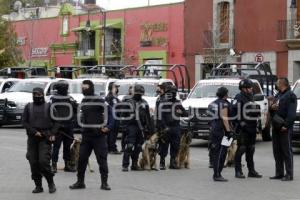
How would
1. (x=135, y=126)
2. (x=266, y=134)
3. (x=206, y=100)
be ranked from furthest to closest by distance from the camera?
1. (x=266, y=134)
2. (x=206, y=100)
3. (x=135, y=126)

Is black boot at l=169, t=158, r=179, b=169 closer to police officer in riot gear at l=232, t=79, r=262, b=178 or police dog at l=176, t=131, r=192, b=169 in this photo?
police dog at l=176, t=131, r=192, b=169

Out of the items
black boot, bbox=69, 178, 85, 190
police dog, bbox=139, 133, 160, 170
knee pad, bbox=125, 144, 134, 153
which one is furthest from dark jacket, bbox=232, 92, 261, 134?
black boot, bbox=69, 178, 85, 190

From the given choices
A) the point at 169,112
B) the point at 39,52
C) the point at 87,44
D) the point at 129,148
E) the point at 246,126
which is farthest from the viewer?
the point at 39,52

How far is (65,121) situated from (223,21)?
25.8 meters

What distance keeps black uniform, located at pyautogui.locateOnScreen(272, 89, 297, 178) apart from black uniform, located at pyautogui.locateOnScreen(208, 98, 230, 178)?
1.04 meters

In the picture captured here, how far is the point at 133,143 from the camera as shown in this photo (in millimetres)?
14680

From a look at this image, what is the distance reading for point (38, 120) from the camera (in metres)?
11.8

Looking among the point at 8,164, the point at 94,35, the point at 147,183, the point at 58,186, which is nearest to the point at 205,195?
the point at 147,183

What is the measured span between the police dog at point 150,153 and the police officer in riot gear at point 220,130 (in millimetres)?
1632

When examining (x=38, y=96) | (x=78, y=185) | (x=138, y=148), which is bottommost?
(x=78, y=185)

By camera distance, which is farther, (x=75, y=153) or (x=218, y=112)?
(x=75, y=153)

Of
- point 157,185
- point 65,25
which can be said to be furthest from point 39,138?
point 65,25

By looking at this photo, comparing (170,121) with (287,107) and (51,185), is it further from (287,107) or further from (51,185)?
(51,185)

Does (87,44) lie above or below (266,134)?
above
